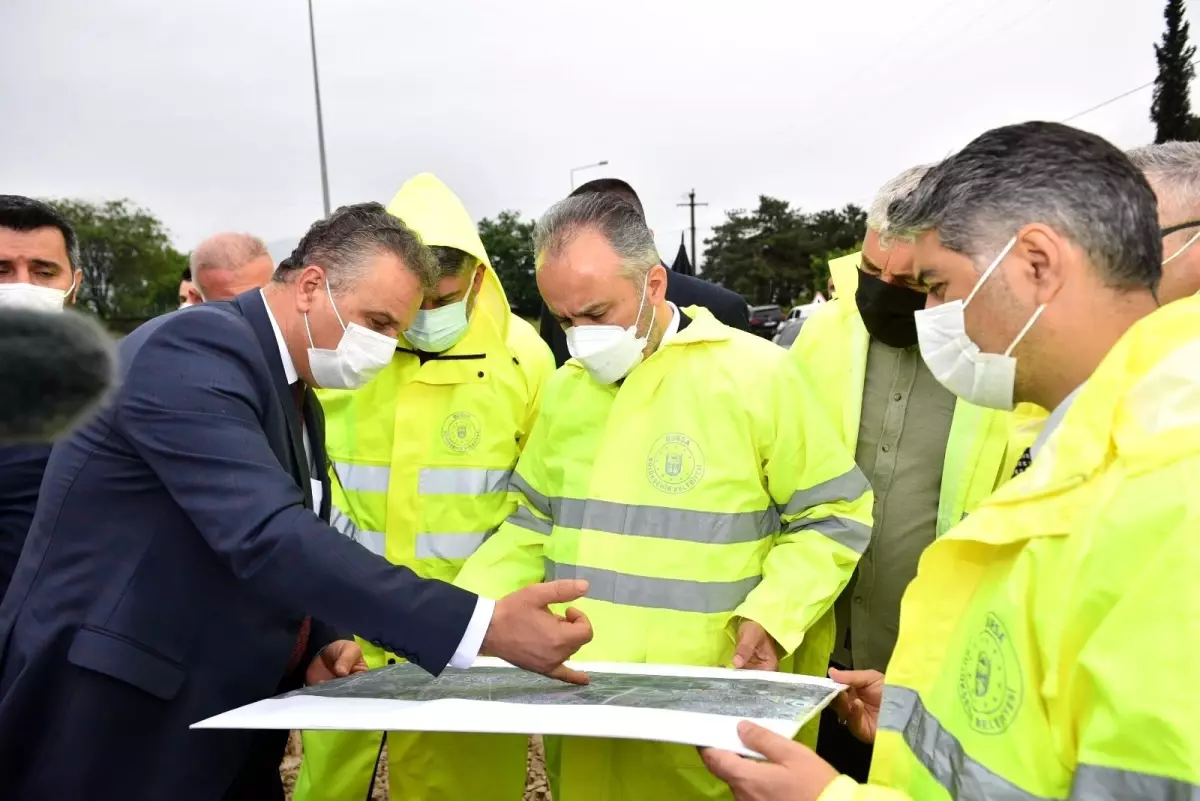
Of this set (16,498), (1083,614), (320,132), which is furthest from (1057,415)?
(320,132)

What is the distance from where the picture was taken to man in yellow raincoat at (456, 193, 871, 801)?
232 centimetres

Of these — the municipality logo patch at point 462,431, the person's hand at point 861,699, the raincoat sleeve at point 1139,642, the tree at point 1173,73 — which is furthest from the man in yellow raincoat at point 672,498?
the tree at point 1173,73

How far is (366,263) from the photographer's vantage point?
95.5 inches

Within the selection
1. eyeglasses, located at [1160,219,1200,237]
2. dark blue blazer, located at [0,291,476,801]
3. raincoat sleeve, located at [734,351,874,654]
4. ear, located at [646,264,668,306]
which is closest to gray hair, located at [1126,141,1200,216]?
eyeglasses, located at [1160,219,1200,237]

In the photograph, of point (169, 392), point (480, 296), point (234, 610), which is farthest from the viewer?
point (480, 296)

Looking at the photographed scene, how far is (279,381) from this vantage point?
6.91 ft

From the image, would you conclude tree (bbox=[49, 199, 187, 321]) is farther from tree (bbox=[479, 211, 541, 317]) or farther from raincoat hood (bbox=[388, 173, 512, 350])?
tree (bbox=[479, 211, 541, 317])

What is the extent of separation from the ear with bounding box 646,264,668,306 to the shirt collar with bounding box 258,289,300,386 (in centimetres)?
108

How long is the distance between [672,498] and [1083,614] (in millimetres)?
1416

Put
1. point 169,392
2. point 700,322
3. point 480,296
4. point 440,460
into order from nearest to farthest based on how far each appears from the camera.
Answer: point 169,392
point 700,322
point 440,460
point 480,296

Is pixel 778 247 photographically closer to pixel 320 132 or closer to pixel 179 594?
pixel 320 132

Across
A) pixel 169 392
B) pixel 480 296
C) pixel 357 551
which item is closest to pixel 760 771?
pixel 357 551

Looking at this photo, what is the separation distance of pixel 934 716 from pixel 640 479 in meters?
1.24

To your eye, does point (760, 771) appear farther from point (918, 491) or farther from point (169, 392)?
point (918, 491)
